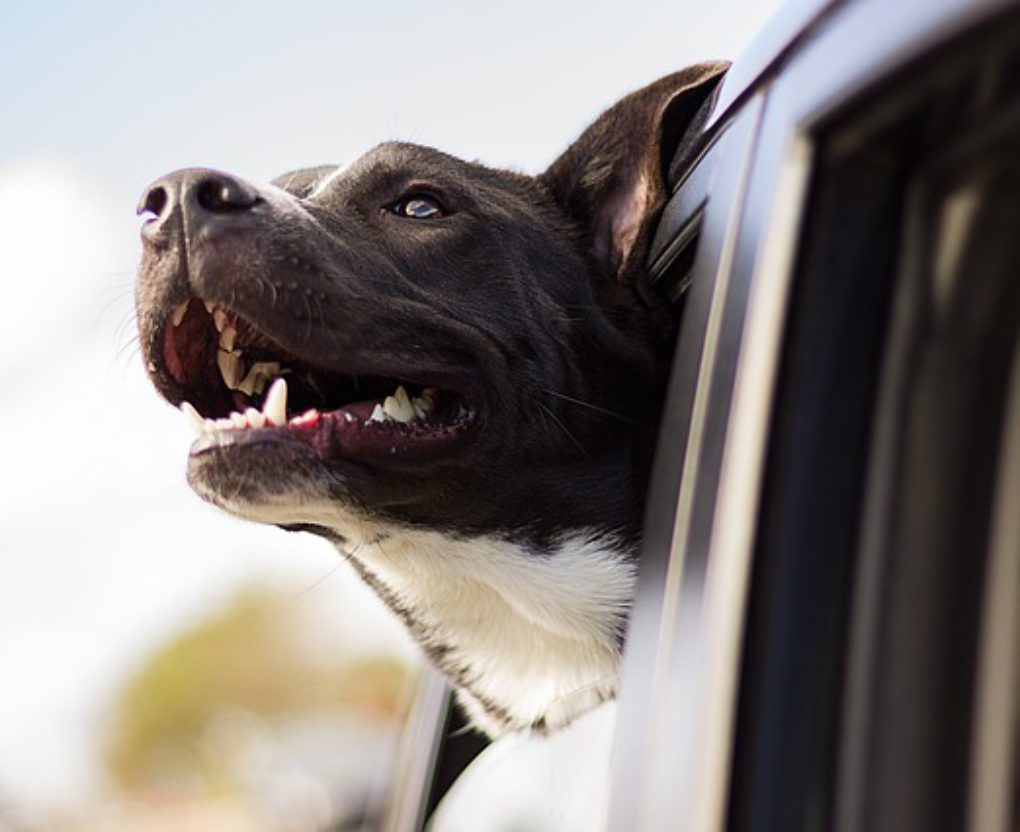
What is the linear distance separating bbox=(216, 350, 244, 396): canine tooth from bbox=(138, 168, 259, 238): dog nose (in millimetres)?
279

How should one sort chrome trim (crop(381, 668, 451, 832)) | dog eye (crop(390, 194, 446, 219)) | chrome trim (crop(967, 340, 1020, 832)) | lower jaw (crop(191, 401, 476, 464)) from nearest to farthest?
chrome trim (crop(967, 340, 1020, 832)) < lower jaw (crop(191, 401, 476, 464)) < dog eye (crop(390, 194, 446, 219)) < chrome trim (crop(381, 668, 451, 832))

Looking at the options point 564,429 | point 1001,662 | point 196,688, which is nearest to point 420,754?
point 564,429

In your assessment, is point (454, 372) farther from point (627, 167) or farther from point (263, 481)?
point (627, 167)

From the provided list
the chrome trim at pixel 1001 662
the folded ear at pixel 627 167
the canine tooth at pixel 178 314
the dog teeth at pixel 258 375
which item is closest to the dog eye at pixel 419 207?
the folded ear at pixel 627 167

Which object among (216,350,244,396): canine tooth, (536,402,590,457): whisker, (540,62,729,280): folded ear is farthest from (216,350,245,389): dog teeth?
(540,62,729,280): folded ear

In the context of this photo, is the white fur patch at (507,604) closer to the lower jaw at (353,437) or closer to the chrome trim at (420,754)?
the lower jaw at (353,437)

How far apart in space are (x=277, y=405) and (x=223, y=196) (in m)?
0.35

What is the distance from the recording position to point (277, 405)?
2689 mm

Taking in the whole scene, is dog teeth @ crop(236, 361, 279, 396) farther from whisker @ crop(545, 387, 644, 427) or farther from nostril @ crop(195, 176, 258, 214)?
whisker @ crop(545, 387, 644, 427)

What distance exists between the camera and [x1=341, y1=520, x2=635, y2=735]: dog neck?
9.12ft

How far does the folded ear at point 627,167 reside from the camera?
2529mm

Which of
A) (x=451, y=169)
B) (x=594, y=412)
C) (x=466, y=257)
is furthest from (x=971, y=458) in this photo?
(x=451, y=169)

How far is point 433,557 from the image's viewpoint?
3020mm

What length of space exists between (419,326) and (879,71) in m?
1.59
